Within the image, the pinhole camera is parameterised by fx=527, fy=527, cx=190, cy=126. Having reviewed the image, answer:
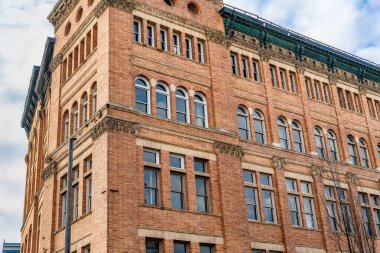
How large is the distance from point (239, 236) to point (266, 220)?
118 inches

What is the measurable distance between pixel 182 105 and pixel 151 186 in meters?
5.12

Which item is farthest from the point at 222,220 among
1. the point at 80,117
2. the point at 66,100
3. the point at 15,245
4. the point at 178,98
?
the point at 15,245

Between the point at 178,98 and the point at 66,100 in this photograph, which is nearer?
the point at 178,98

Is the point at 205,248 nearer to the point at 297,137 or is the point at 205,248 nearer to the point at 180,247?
the point at 180,247

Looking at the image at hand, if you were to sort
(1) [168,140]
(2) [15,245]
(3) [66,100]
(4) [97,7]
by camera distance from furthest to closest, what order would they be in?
(2) [15,245] < (3) [66,100] < (4) [97,7] < (1) [168,140]

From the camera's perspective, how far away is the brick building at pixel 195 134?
76.5ft

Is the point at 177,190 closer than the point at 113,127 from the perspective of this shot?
No

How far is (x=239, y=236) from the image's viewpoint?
25.2 m

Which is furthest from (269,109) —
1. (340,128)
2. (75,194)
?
(75,194)

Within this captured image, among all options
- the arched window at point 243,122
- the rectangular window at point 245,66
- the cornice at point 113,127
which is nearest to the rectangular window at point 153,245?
the cornice at point 113,127

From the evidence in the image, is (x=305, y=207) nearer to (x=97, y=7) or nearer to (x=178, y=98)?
(x=178, y=98)

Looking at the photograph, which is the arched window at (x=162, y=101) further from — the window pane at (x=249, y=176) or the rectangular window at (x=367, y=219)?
the rectangular window at (x=367, y=219)

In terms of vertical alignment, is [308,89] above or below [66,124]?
above

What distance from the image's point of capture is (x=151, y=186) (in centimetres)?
2366
